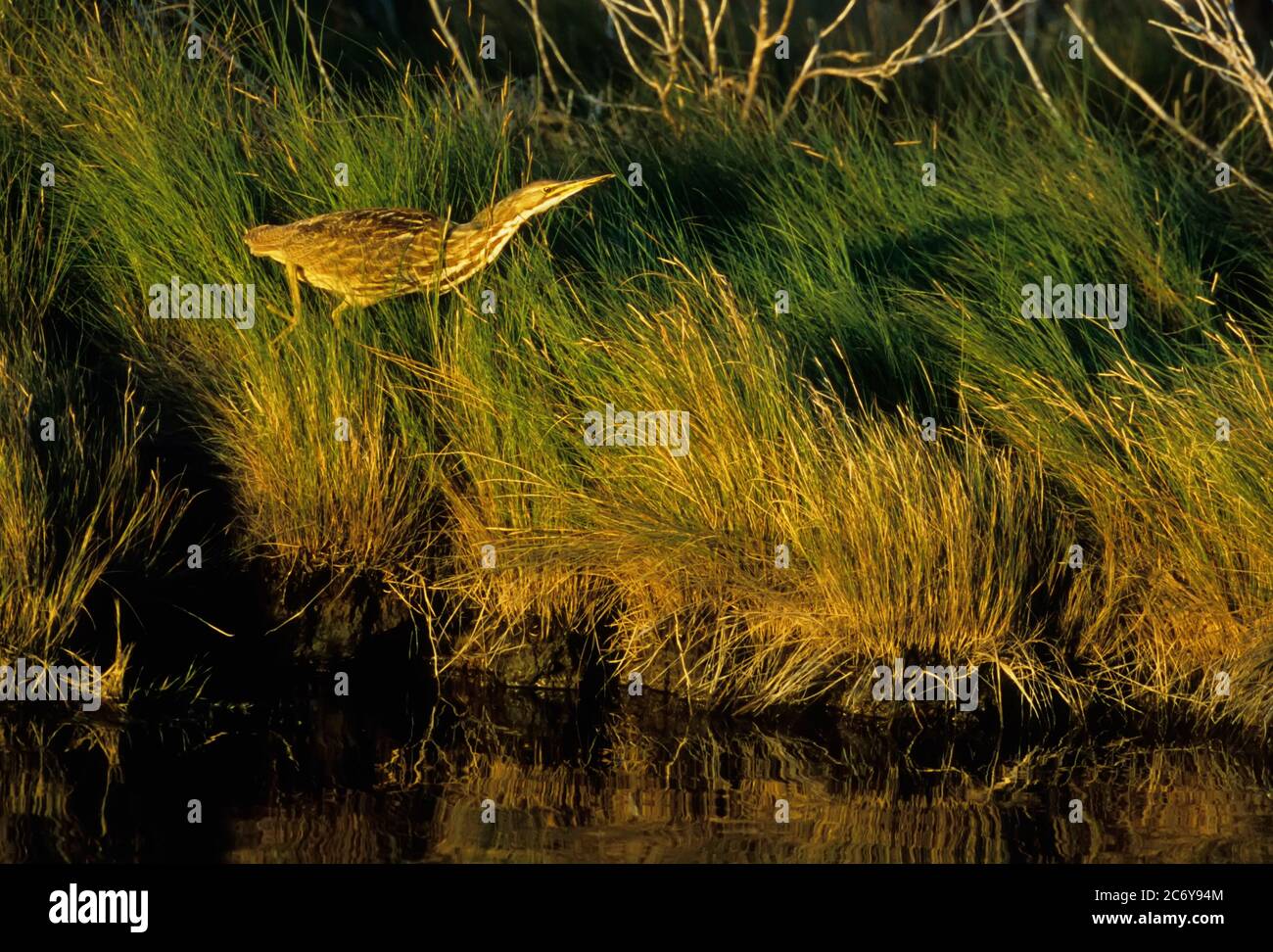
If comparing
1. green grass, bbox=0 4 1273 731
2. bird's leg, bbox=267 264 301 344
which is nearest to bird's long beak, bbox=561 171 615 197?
green grass, bbox=0 4 1273 731

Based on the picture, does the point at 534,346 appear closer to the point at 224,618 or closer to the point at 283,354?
the point at 283,354

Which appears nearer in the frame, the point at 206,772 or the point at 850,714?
the point at 206,772

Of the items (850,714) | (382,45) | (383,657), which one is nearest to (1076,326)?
(850,714)

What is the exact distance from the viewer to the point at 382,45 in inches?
394

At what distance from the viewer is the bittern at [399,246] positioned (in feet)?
21.1

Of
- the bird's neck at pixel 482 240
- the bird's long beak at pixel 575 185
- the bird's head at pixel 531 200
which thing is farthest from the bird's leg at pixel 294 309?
the bird's long beak at pixel 575 185

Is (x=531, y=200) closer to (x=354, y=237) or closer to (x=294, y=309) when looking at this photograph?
(x=354, y=237)

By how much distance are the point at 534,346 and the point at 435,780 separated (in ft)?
6.15

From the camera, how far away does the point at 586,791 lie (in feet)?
17.1

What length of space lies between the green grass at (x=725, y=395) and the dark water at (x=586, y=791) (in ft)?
1.14

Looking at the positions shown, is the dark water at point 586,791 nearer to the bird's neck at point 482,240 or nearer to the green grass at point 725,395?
the green grass at point 725,395

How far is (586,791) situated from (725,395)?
1.46m

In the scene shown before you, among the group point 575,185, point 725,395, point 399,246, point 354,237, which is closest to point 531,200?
point 575,185

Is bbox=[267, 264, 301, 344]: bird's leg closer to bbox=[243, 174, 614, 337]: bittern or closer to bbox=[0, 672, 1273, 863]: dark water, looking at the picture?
bbox=[243, 174, 614, 337]: bittern
